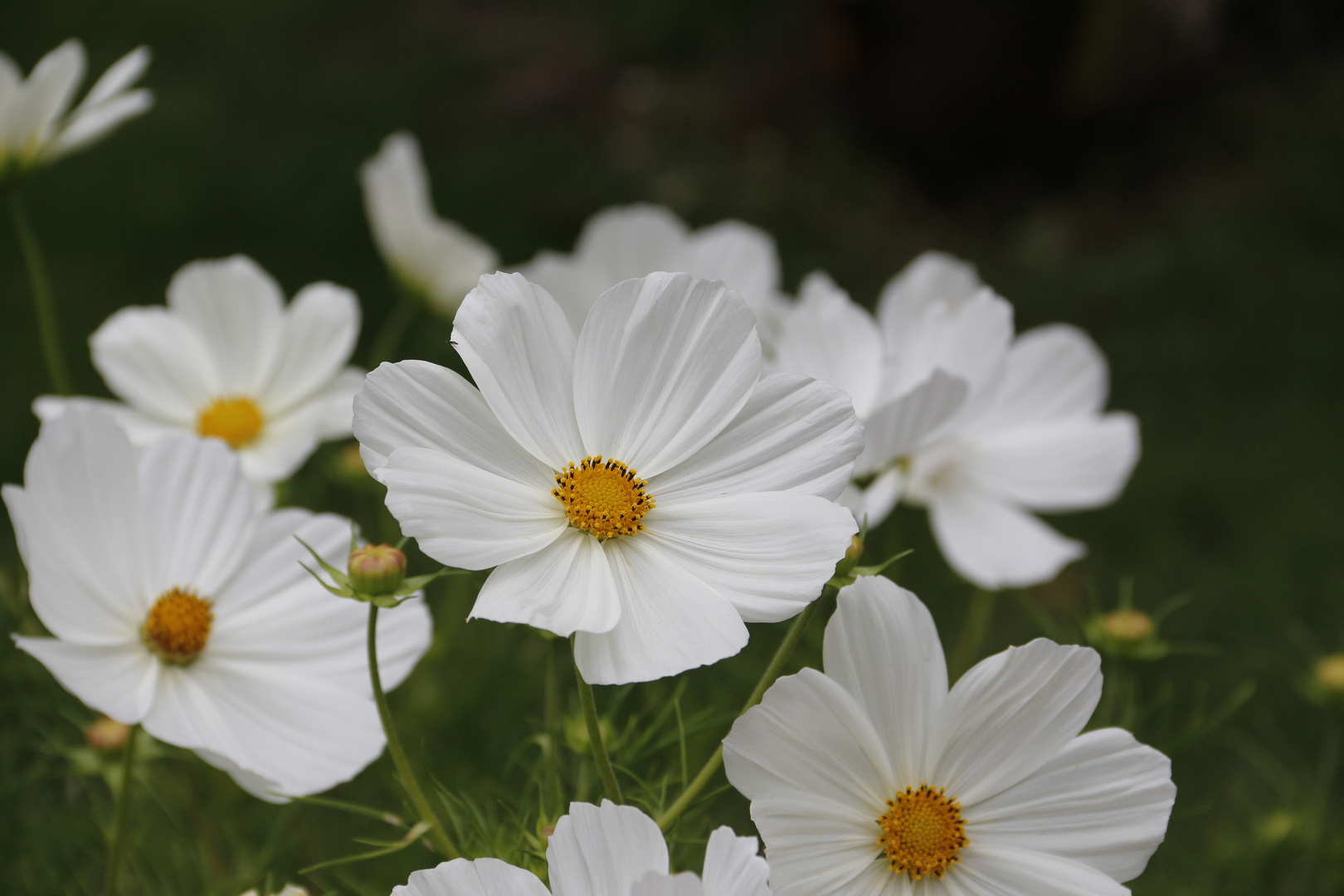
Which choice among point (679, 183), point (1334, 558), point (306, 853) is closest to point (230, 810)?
point (306, 853)

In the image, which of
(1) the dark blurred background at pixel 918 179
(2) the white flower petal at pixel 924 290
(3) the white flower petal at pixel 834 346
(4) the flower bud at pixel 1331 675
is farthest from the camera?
(1) the dark blurred background at pixel 918 179

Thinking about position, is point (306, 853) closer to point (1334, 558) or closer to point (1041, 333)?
point (1041, 333)

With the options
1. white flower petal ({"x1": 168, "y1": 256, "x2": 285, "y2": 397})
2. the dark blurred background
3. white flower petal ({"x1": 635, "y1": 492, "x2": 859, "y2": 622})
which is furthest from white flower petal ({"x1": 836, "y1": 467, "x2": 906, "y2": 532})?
the dark blurred background

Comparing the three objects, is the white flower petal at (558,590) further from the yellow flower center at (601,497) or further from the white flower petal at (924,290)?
the white flower petal at (924,290)

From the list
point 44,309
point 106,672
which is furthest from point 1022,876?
point 44,309

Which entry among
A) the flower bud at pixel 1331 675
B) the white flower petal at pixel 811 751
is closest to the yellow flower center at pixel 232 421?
the white flower petal at pixel 811 751

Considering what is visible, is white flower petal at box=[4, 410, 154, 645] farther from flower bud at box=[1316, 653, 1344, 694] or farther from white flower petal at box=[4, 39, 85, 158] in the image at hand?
flower bud at box=[1316, 653, 1344, 694]

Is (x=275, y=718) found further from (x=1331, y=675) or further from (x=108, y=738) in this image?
(x=1331, y=675)

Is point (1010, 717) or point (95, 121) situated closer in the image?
point (1010, 717)
